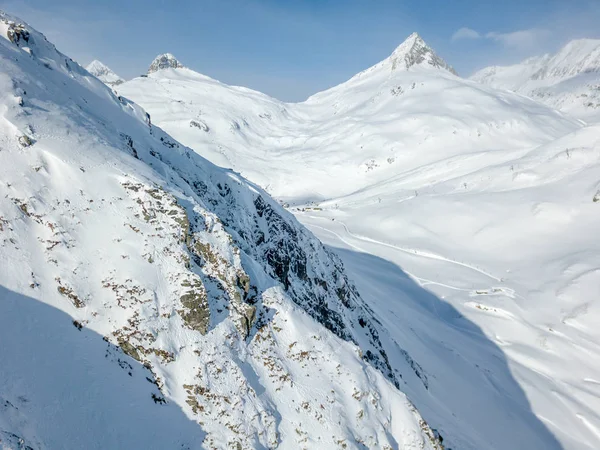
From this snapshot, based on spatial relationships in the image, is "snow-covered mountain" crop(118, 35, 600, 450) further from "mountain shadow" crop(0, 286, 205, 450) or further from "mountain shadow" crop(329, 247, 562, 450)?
"mountain shadow" crop(0, 286, 205, 450)

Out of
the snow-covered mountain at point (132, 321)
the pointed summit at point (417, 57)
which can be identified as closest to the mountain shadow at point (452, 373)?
the snow-covered mountain at point (132, 321)

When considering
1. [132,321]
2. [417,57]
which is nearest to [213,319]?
[132,321]

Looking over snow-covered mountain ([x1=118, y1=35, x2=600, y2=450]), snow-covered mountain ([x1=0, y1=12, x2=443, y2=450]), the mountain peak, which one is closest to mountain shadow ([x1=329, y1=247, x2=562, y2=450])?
snow-covered mountain ([x1=118, y1=35, x2=600, y2=450])

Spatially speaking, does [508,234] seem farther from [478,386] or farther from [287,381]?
[287,381]

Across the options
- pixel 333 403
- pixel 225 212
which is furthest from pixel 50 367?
pixel 225 212

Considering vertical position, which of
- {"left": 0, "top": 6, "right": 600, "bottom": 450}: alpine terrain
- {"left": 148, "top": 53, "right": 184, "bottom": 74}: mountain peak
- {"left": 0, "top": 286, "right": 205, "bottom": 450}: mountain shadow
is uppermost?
{"left": 148, "top": 53, "right": 184, "bottom": 74}: mountain peak
